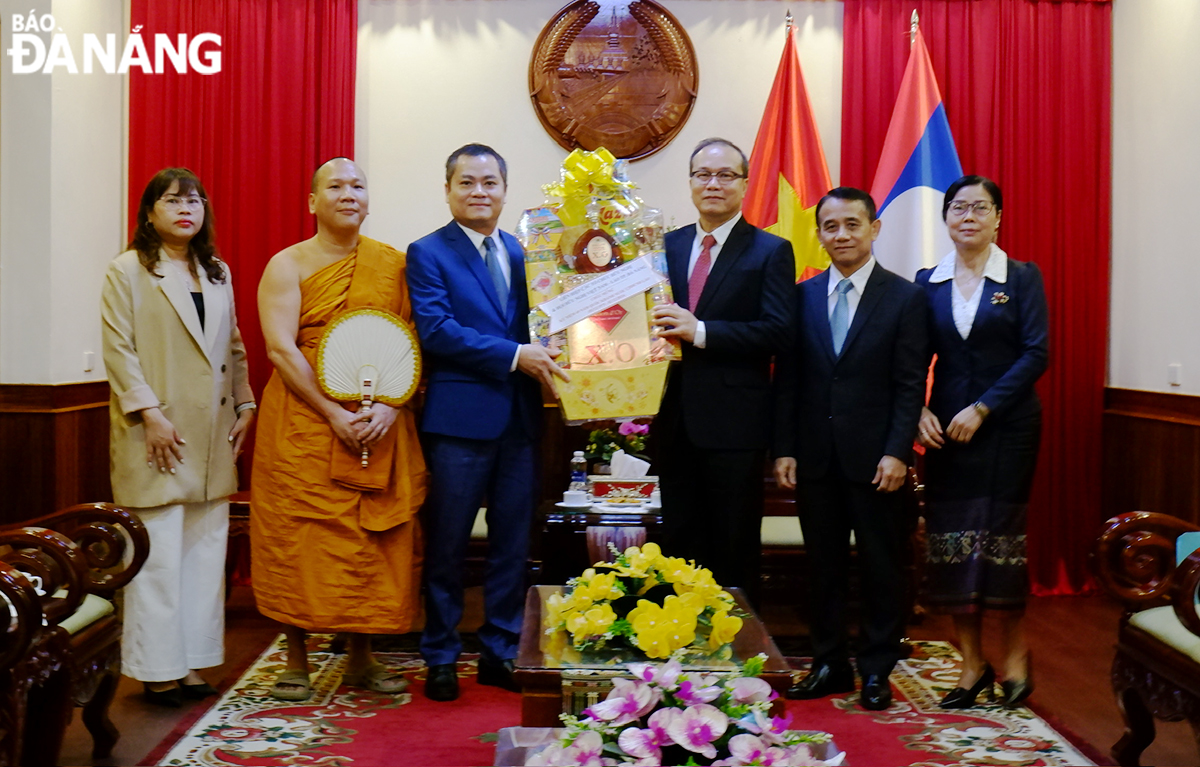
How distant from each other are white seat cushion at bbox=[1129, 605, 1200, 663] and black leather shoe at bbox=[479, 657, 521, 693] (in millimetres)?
1609

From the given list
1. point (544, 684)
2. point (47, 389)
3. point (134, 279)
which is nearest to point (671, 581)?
point (544, 684)

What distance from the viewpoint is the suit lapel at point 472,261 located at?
9.31 ft

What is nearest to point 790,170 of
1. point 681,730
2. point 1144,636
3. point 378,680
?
point 1144,636

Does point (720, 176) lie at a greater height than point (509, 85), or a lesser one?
lesser

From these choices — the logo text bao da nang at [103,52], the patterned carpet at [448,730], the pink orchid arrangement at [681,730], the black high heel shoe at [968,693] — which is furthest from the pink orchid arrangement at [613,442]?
the pink orchid arrangement at [681,730]

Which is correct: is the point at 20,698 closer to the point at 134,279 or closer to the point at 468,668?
the point at 134,279

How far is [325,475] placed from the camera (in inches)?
110

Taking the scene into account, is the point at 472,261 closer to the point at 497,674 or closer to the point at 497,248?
the point at 497,248

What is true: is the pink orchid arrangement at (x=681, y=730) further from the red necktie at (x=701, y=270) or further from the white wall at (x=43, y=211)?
the white wall at (x=43, y=211)

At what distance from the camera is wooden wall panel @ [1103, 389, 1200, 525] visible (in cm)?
372

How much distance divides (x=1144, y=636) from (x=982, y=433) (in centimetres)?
69

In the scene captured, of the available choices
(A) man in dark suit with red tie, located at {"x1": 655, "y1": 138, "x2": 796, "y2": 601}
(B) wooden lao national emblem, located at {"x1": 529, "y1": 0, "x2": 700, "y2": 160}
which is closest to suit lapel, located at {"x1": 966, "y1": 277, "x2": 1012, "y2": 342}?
(A) man in dark suit with red tie, located at {"x1": 655, "y1": 138, "x2": 796, "y2": 601}

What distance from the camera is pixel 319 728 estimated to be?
260cm

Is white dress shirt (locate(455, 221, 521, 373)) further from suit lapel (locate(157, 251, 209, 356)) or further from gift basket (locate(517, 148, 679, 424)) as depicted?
suit lapel (locate(157, 251, 209, 356))
